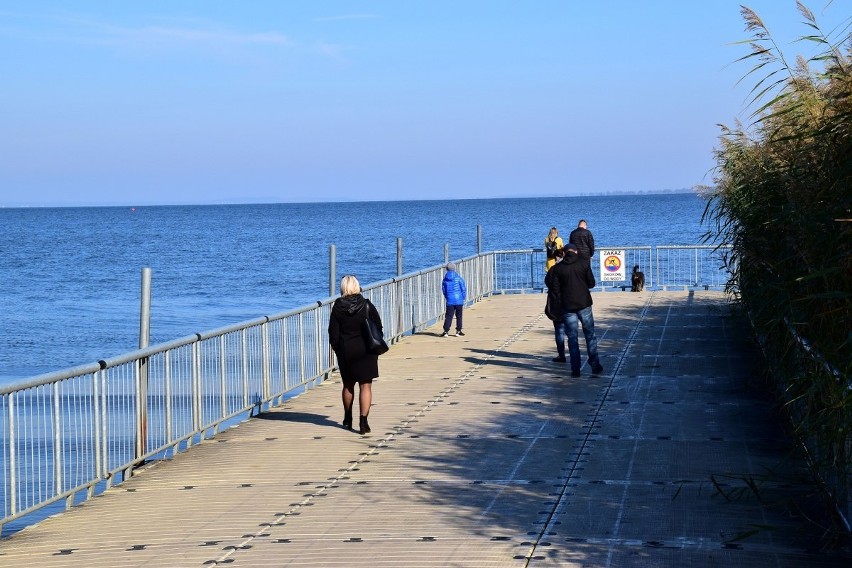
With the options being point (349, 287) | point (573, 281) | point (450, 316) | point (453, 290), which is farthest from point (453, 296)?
point (349, 287)

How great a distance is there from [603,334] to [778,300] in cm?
1221

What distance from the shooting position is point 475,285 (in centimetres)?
2925

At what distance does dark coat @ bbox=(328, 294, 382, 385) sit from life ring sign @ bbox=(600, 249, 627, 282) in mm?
20653

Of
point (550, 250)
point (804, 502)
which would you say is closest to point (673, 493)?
point (804, 502)

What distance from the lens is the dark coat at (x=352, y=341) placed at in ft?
41.8

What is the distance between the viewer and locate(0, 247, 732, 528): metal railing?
32.0 feet

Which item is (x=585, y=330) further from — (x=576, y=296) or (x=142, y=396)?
(x=142, y=396)

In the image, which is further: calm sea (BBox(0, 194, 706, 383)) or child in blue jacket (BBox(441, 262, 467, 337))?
calm sea (BBox(0, 194, 706, 383))

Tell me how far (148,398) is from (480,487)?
346 centimetres

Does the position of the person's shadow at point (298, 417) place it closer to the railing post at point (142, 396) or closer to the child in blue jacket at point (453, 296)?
the railing post at point (142, 396)

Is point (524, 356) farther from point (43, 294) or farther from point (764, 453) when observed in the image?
point (43, 294)

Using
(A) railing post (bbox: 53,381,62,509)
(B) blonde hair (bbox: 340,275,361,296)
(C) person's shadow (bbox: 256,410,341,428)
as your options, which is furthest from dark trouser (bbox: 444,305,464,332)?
(A) railing post (bbox: 53,381,62,509)

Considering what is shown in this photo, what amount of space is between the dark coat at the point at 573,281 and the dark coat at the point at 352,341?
4492 mm

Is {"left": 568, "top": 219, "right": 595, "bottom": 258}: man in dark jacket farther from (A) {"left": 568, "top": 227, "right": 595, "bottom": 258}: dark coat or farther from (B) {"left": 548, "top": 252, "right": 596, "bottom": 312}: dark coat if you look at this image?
(B) {"left": 548, "top": 252, "right": 596, "bottom": 312}: dark coat
